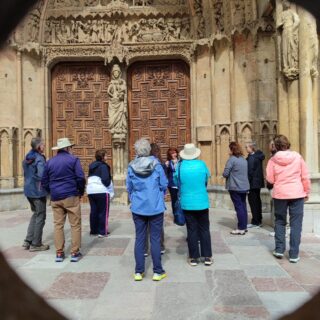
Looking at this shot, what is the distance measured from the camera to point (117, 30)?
1255cm

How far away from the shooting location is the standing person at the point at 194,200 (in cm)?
543

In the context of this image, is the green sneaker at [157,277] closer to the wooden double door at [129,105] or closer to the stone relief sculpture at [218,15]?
the wooden double door at [129,105]

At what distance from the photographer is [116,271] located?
5.25m

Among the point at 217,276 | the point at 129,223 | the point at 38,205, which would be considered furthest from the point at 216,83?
the point at 217,276

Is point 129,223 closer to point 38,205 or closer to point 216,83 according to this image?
point 38,205

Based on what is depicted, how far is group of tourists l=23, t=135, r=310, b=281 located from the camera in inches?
196

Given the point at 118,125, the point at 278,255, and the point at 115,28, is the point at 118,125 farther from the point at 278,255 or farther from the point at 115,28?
the point at 278,255

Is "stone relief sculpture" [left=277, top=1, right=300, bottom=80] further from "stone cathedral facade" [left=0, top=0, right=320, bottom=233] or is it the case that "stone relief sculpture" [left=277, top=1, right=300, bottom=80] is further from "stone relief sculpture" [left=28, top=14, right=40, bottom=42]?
"stone relief sculpture" [left=28, top=14, right=40, bottom=42]

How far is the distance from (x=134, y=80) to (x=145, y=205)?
8.62 metres

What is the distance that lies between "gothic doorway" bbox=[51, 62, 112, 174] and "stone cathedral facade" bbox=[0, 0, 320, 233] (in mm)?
32

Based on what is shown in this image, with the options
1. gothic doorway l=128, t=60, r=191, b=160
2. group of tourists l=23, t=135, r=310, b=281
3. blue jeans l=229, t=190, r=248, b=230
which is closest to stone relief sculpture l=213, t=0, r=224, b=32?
gothic doorway l=128, t=60, r=191, b=160

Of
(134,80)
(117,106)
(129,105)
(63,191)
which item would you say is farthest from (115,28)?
(63,191)

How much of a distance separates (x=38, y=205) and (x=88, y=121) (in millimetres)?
6649

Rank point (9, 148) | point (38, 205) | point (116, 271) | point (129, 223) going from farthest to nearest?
1. point (9, 148)
2. point (129, 223)
3. point (38, 205)
4. point (116, 271)
